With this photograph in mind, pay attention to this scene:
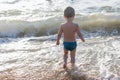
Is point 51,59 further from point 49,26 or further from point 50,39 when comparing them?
point 49,26

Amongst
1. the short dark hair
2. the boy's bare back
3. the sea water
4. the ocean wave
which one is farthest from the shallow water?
the ocean wave

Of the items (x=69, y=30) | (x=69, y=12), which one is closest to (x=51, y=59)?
(x=69, y=30)

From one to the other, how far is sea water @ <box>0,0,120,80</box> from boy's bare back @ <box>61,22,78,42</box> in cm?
59

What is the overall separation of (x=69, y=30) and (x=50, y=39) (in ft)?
7.82

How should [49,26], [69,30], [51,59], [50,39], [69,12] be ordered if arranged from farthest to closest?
[49,26]
[50,39]
[51,59]
[69,30]
[69,12]

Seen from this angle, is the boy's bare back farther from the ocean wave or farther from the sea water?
the ocean wave

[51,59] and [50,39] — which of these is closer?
[51,59]

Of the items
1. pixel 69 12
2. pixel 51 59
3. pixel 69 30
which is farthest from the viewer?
pixel 51 59

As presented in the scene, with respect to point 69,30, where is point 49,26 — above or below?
below

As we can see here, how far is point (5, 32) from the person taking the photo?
8.73 metres

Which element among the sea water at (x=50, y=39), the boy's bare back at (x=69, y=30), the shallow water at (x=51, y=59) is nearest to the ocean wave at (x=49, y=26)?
the sea water at (x=50, y=39)

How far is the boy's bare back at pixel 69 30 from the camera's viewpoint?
5.36 m

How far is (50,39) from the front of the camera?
7.73 meters

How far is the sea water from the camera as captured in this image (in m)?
5.41
